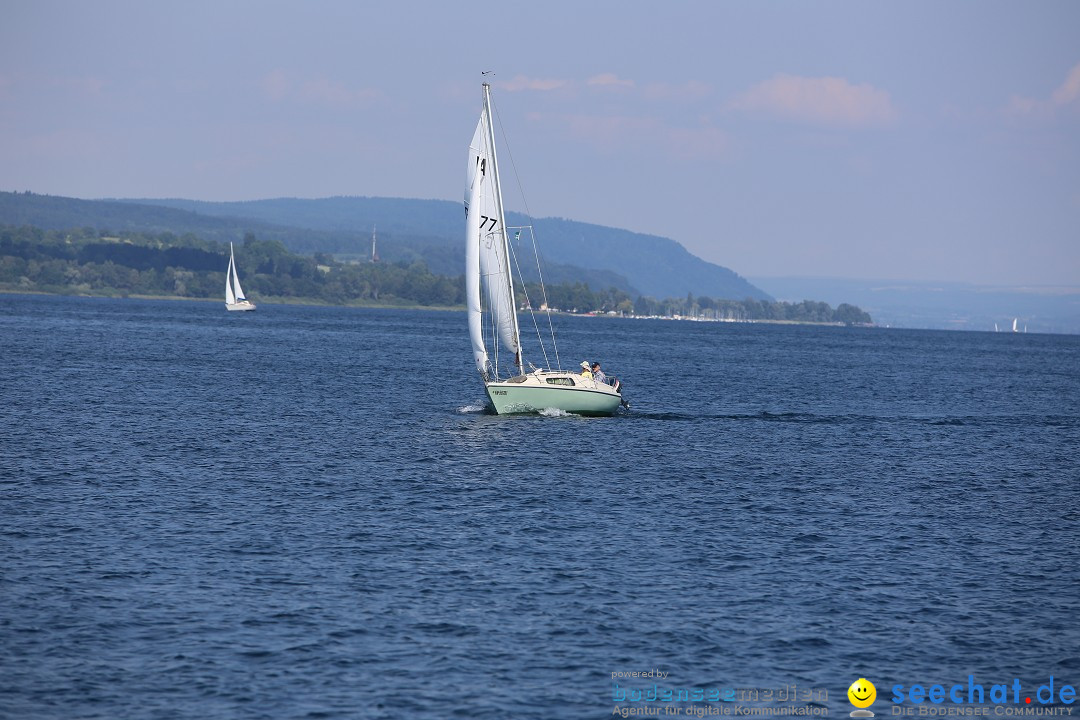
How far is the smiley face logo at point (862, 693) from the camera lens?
79.5 feet

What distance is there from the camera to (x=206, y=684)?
24.1 meters

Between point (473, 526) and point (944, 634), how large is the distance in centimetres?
1506

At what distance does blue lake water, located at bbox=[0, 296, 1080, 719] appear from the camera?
82.6 feet

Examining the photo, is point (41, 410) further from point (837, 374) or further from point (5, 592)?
point (837, 374)

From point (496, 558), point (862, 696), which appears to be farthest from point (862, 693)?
point (496, 558)

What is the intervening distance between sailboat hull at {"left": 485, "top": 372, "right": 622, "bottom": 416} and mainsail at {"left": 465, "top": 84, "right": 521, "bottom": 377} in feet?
4.89

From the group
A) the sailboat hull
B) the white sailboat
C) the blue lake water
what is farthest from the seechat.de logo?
the sailboat hull

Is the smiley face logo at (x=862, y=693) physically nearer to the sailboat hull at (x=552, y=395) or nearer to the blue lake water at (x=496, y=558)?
the blue lake water at (x=496, y=558)

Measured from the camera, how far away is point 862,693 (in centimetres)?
2461

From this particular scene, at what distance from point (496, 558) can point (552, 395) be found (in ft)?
98.3

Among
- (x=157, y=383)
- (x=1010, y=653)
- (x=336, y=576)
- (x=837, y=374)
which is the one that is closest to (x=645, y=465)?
(x=336, y=576)

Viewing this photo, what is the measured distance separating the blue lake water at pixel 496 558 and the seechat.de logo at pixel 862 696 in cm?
37

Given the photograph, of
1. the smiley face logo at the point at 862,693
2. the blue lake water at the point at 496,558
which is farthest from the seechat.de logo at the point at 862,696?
the blue lake water at the point at 496,558

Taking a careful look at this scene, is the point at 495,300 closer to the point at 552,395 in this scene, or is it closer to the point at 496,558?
the point at 552,395
